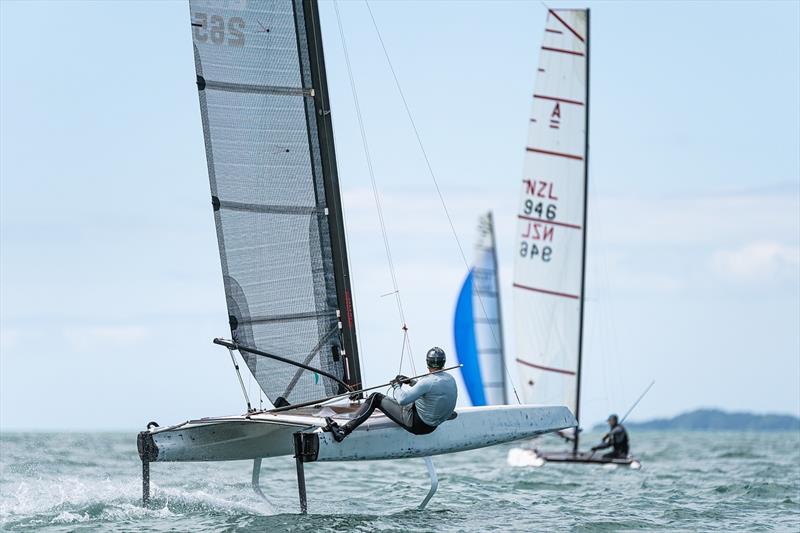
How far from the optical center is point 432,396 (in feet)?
33.6

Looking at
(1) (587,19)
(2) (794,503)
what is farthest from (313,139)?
(1) (587,19)

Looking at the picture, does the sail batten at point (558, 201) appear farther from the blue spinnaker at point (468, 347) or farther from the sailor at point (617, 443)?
the blue spinnaker at point (468, 347)

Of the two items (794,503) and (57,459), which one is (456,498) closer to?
(794,503)

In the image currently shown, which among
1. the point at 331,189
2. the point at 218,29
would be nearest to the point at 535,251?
the point at 331,189

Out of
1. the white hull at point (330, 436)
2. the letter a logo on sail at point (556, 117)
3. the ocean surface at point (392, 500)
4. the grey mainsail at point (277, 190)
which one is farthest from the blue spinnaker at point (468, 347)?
the white hull at point (330, 436)

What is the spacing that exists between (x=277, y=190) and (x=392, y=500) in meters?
3.47

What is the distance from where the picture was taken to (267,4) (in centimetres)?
1157

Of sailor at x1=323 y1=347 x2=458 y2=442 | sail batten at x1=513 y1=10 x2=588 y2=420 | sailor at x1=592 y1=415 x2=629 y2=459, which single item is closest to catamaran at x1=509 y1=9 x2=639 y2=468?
sail batten at x1=513 y1=10 x2=588 y2=420

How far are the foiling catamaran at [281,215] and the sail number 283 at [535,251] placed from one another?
32.4ft

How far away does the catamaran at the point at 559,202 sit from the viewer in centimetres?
2142

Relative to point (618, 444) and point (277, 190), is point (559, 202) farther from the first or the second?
point (277, 190)

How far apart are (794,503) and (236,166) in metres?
6.93

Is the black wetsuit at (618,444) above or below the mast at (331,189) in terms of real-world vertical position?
below

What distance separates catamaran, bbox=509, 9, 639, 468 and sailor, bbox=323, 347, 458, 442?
11.3 meters
